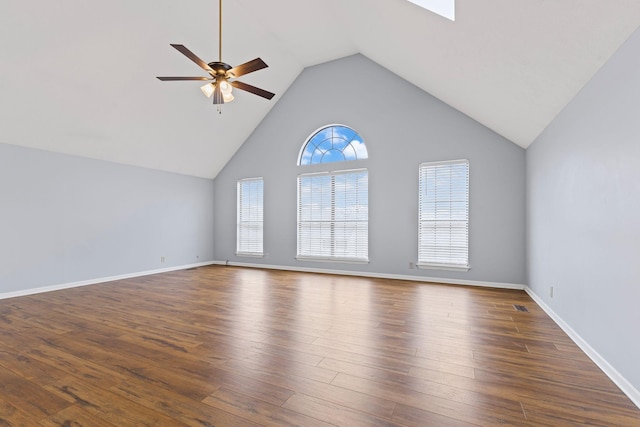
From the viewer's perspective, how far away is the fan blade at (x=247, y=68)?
120 inches

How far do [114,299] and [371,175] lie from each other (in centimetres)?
469

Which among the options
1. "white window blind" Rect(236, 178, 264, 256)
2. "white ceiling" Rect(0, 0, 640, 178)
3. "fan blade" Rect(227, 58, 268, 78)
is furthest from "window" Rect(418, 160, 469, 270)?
"white window blind" Rect(236, 178, 264, 256)

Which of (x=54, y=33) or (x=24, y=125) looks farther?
(x=24, y=125)

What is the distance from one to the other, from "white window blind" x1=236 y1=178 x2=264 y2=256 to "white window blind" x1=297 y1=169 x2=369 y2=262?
44.3 inches

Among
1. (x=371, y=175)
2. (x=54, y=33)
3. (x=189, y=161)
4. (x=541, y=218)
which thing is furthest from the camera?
(x=189, y=161)

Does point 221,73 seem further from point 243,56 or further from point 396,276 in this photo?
point 396,276

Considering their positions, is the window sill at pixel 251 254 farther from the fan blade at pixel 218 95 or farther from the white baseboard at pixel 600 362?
the white baseboard at pixel 600 362

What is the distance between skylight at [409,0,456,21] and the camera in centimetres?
264

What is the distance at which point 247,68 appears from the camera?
10.4 ft

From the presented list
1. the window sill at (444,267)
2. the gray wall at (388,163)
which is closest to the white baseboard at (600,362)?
the window sill at (444,267)

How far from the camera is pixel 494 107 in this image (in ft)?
12.9

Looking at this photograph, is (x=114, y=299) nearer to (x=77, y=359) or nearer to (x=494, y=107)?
(x=77, y=359)

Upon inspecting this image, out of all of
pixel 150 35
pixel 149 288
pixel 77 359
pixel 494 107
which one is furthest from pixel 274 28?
pixel 77 359

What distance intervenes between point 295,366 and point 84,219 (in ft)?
16.5
